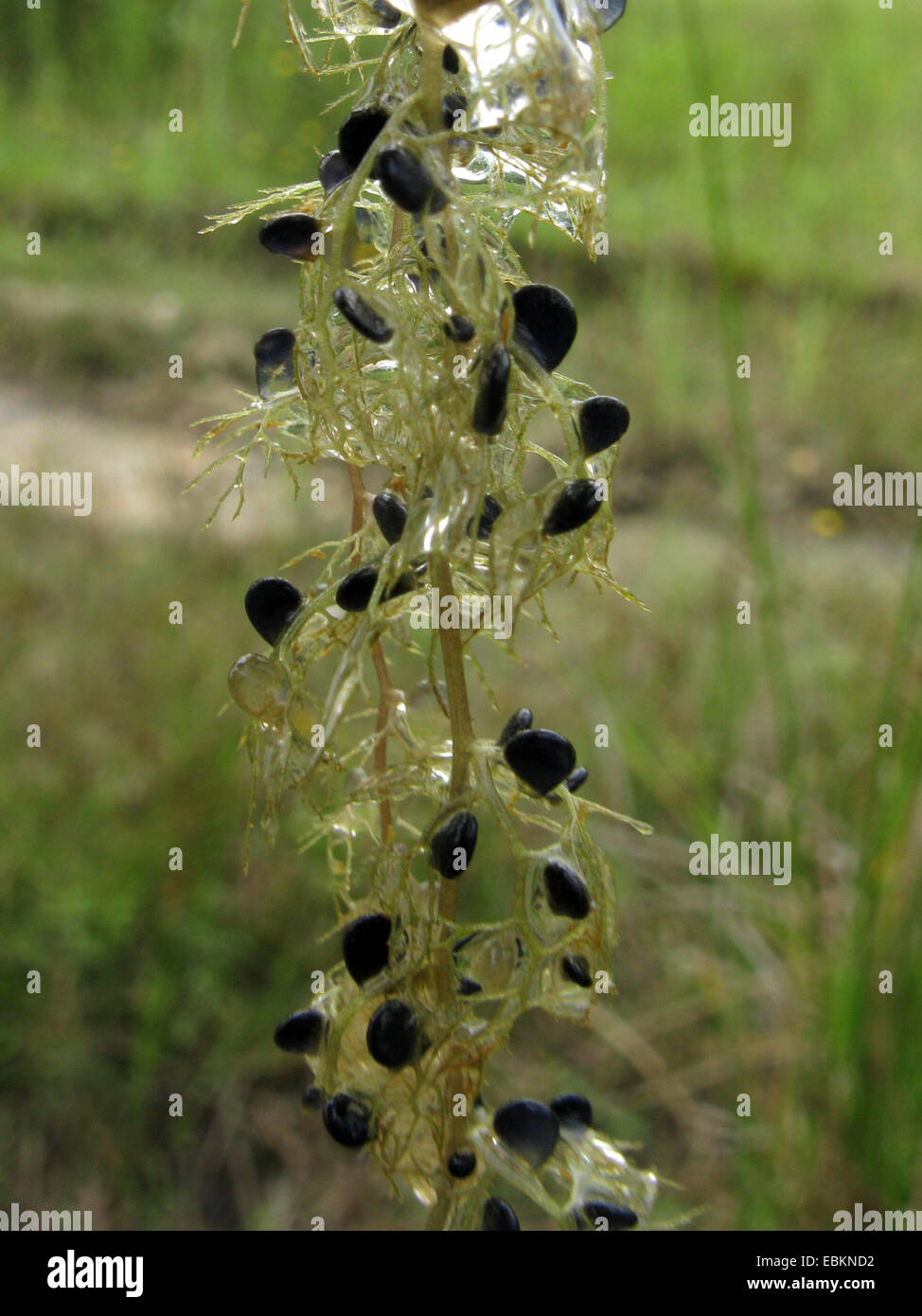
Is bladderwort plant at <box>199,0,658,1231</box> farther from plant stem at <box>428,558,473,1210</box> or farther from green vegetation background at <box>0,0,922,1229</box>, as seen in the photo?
green vegetation background at <box>0,0,922,1229</box>

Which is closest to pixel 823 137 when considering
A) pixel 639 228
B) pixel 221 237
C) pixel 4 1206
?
pixel 639 228

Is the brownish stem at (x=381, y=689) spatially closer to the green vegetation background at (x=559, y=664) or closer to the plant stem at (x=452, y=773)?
the plant stem at (x=452, y=773)

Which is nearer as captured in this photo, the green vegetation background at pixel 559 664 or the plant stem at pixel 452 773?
the plant stem at pixel 452 773

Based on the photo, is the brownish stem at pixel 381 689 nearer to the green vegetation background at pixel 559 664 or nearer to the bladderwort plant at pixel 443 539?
the bladderwort plant at pixel 443 539

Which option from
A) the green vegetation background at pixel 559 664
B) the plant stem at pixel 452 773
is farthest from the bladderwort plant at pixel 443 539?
the green vegetation background at pixel 559 664

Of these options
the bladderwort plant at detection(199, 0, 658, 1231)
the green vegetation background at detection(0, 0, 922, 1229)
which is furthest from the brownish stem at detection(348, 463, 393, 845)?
the green vegetation background at detection(0, 0, 922, 1229)

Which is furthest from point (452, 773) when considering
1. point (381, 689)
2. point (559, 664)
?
point (559, 664)

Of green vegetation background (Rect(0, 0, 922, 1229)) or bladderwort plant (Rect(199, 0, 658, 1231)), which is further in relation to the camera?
green vegetation background (Rect(0, 0, 922, 1229))
